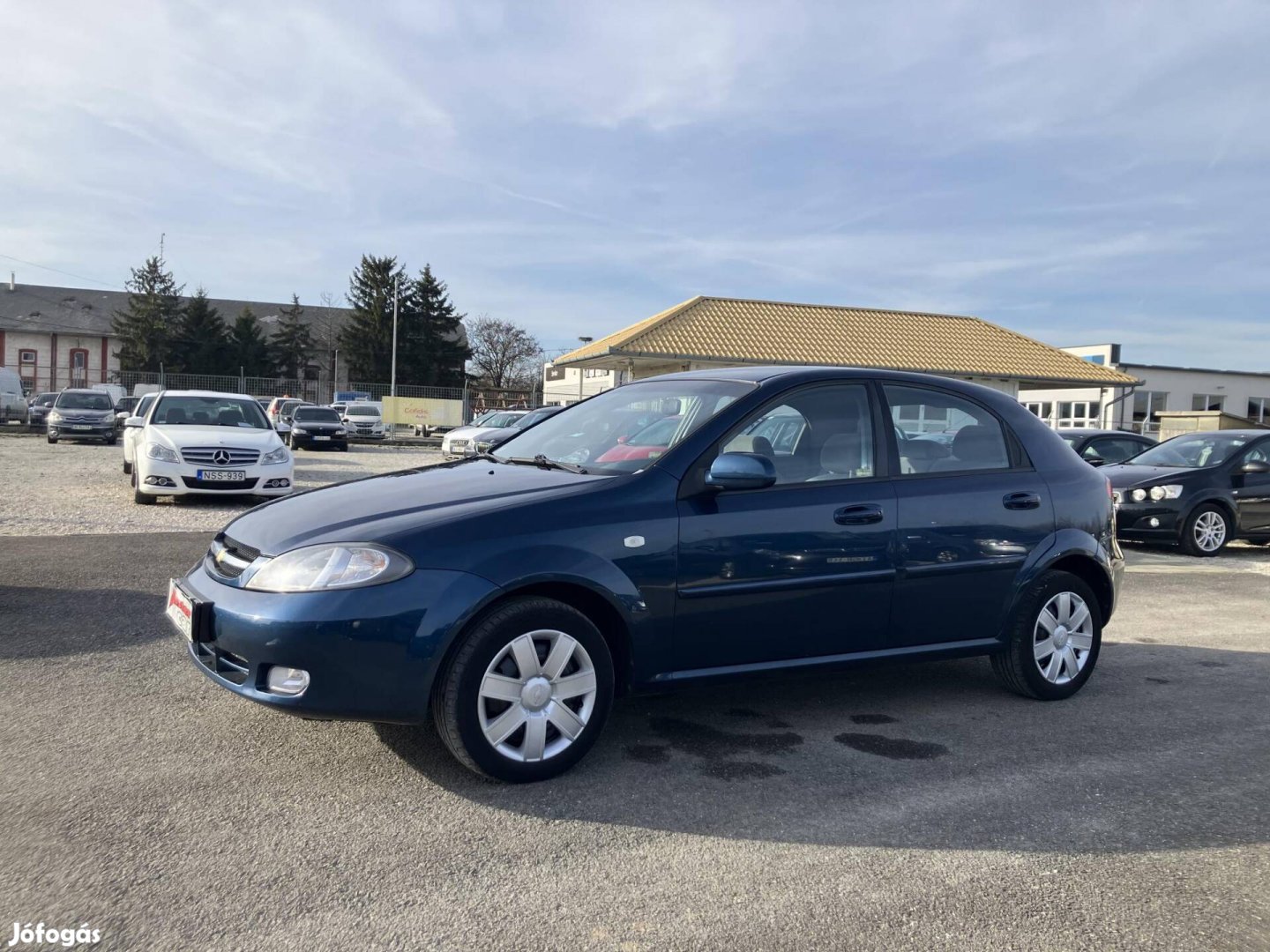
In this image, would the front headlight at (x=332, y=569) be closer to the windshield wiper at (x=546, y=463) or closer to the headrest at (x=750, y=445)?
the windshield wiper at (x=546, y=463)

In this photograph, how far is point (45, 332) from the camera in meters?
67.7

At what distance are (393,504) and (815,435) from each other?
191 cm

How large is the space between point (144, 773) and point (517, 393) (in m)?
44.0

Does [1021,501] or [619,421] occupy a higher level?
[619,421]

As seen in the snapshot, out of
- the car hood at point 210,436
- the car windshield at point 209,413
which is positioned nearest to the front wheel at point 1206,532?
the car hood at point 210,436

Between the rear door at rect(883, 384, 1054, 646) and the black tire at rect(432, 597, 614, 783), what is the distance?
1.56 metres

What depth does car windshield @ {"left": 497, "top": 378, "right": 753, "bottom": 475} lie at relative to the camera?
170 inches

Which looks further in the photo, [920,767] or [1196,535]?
[1196,535]

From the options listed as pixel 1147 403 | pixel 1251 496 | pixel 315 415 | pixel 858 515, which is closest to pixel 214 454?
pixel 858 515

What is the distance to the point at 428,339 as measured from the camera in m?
66.9

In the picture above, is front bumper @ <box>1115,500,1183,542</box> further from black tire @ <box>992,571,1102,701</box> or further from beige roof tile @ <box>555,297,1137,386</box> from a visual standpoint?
beige roof tile @ <box>555,297,1137,386</box>

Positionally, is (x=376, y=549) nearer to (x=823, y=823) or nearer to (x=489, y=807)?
(x=489, y=807)

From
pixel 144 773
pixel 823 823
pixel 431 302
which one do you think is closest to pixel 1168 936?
pixel 823 823

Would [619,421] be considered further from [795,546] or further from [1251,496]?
[1251,496]
